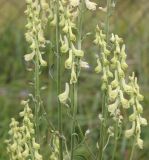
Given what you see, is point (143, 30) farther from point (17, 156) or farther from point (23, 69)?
point (17, 156)

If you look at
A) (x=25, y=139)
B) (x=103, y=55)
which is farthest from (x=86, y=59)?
(x=103, y=55)

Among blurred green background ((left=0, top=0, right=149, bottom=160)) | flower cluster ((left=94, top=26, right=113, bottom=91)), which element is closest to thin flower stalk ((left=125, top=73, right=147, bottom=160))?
flower cluster ((left=94, top=26, right=113, bottom=91))

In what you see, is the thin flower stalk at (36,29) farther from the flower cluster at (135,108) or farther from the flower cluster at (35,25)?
the flower cluster at (135,108)

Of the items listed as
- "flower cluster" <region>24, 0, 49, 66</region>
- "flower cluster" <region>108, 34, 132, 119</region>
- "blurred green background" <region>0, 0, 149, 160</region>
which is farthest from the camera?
"blurred green background" <region>0, 0, 149, 160</region>

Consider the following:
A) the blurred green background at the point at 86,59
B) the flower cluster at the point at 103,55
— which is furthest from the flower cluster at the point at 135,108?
the blurred green background at the point at 86,59

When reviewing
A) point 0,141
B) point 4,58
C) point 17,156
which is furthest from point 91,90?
point 17,156

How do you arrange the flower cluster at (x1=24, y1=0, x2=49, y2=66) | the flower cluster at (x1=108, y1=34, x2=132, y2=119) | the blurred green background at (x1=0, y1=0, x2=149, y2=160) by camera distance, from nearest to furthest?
the flower cluster at (x1=108, y1=34, x2=132, y2=119) < the flower cluster at (x1=24, y1=0, x2=49, y2=66) < the blurred green background at (x1=0, y1=0, x2=149, y2=160)

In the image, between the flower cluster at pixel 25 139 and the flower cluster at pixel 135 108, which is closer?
the flower cluster at pixel 135 108

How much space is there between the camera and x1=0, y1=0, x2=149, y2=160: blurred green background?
614 cm

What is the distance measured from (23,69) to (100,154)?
369 centimetres

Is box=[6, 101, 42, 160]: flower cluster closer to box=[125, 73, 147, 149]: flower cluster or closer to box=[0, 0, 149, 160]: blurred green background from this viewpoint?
box=[125, 73, 147, 149]: flower cluster

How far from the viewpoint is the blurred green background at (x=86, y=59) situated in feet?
20.1

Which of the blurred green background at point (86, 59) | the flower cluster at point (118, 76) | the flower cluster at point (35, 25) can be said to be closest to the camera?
the flower cluster at point (118, 76)

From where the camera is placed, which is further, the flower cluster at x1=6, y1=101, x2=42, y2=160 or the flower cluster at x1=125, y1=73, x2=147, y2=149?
the flower cluster at x1=6, y1=101, x2=42, y2=160
